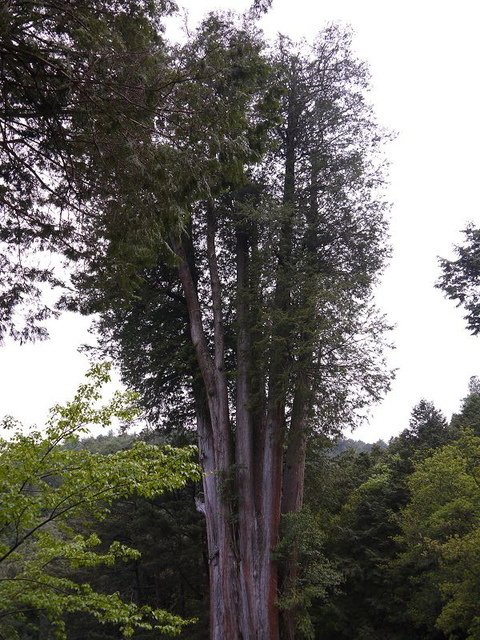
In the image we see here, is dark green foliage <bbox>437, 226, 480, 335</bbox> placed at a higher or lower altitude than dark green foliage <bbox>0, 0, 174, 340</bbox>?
higher

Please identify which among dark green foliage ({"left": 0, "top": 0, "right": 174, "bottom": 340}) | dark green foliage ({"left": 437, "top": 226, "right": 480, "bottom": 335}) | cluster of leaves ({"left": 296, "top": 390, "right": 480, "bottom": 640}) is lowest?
cluster of leaves ({"left": 296, "top": 390, "right": 480, "bottom": 640})

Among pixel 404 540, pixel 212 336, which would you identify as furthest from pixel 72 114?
pixel 404 540

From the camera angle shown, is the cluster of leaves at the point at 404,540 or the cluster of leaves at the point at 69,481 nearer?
the cluster of leaves at the point at 69,481

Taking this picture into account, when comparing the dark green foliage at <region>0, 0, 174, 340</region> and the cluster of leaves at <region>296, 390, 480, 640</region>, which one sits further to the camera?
the cluster of leaves at <region>296, 390, 480, 640</region>

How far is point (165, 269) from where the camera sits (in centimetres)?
1302

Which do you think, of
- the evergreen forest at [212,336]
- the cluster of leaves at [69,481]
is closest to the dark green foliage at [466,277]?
the evergreen forest at [212,336]

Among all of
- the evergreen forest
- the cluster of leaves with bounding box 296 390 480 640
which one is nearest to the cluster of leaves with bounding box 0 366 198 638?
the evergreen forest

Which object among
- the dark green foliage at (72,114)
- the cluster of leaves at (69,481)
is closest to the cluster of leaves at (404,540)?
the cluster of leaves at (69,481)

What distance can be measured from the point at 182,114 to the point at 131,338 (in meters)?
7.63

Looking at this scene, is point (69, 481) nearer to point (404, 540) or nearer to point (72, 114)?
point (72, 114)

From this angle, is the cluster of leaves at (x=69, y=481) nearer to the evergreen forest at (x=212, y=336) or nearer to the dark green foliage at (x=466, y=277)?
the evergreen forest at (x=212, y=336)

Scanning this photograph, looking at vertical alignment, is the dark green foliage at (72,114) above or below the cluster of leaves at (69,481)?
above

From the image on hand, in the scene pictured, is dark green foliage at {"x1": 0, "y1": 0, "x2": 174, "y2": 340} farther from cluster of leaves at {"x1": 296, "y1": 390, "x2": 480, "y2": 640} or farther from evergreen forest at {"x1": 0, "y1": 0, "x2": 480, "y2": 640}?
cluster of leaves at {"x1": 296, "y1": 390, "x2": 480, "y2": 640}

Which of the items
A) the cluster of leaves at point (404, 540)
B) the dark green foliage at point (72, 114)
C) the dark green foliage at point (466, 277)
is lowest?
the cluster of leaves at point (404, 540)
